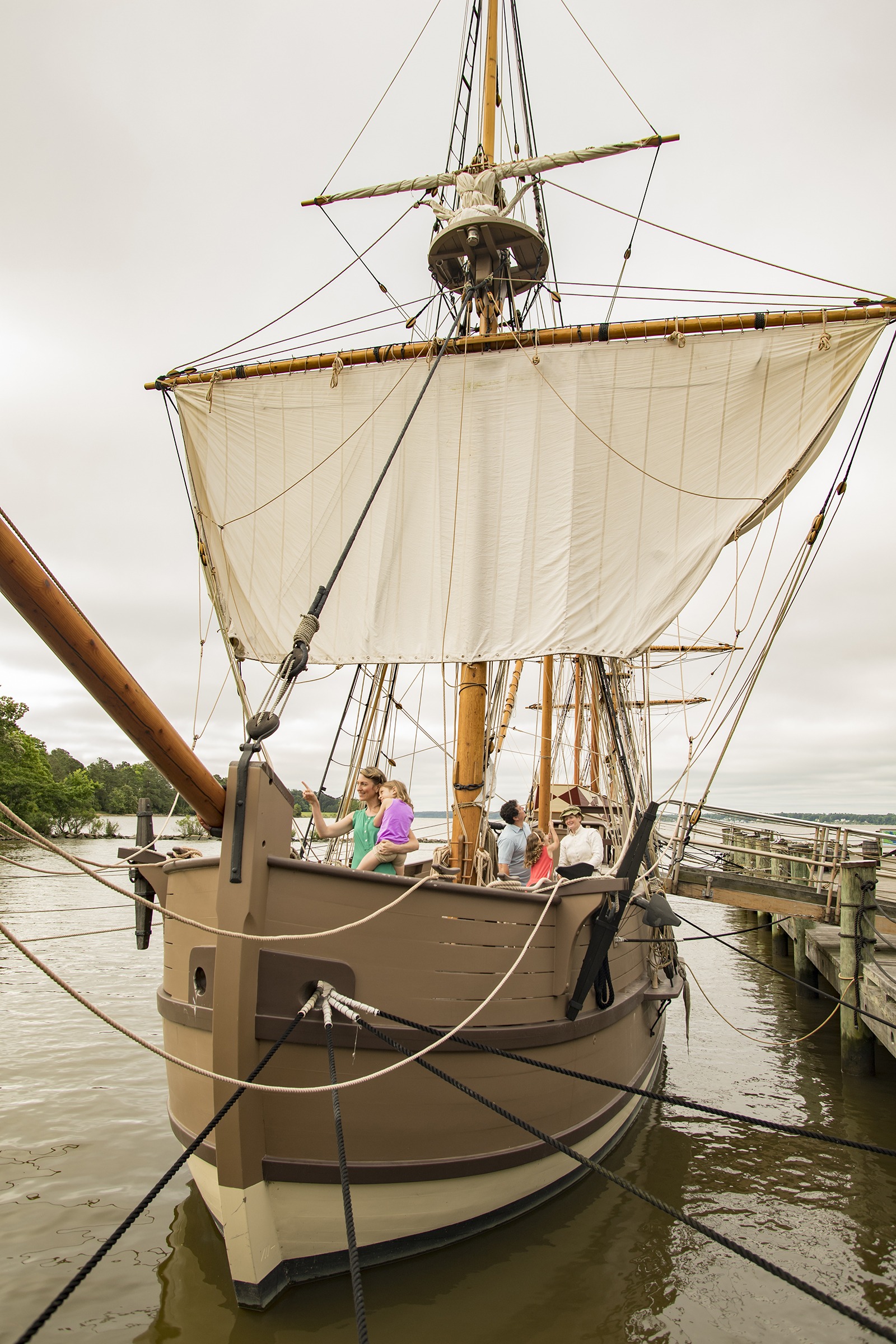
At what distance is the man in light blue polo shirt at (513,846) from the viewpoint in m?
7.62

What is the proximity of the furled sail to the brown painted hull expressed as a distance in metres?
4.53

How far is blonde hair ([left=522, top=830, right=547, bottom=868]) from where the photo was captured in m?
7.38

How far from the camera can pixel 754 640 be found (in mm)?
9094

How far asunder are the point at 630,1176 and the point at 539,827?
6366mm

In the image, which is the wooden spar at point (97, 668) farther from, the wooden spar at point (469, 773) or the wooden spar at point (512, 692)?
the wooden spar at point (512, 692)

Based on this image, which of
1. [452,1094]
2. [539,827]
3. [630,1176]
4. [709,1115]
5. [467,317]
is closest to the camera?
[452,1094]

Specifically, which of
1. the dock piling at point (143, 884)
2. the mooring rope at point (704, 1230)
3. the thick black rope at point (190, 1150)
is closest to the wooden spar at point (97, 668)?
the thick black rope at point (190, 1150)

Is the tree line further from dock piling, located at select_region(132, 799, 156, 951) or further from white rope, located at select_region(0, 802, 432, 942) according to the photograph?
white rope, located at select_region(0, 802, 432, 942)

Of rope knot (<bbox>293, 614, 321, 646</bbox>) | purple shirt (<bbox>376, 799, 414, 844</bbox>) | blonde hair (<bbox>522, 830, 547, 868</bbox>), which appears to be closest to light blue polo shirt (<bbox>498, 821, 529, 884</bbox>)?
blonde hair (<bbox>522, 830, 547, 868</bbox>)

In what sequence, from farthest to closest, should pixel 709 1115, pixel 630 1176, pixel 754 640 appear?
pixel 754 640 < pixel 709 1115 < pixel 630 1176

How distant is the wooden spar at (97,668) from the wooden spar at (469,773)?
14.2 ft

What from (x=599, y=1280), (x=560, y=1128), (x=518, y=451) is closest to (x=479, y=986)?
(x=560, y=1128)

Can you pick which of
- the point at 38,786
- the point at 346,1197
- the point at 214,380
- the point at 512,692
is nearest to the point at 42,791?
the point at 38,786

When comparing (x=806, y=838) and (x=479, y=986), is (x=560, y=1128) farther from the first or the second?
(x=806, y=838)
